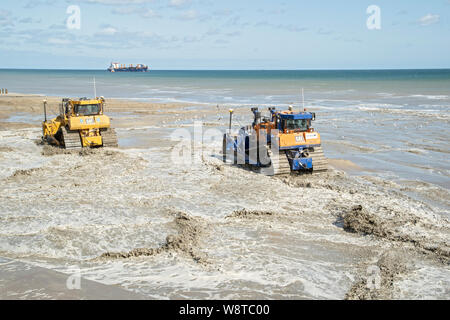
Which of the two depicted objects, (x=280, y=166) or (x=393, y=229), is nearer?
(x=393, y=229)

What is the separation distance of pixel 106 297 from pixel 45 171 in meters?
9.53

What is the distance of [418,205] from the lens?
37.8 feet

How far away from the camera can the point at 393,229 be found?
9.77 m

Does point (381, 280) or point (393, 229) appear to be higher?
point (393, 229)

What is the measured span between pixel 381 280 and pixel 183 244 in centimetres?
388

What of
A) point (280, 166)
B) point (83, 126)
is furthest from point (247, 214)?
point (83, 126)

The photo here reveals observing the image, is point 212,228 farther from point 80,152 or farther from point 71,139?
point 71,139

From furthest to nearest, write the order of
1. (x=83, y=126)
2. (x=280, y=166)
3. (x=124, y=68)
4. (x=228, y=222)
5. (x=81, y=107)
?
(x=124, y=68), (x=81, y=107), (x=83, y=126), (x=280, y=166), (x=228, y=222)

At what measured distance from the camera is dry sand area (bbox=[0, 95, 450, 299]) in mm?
7508
